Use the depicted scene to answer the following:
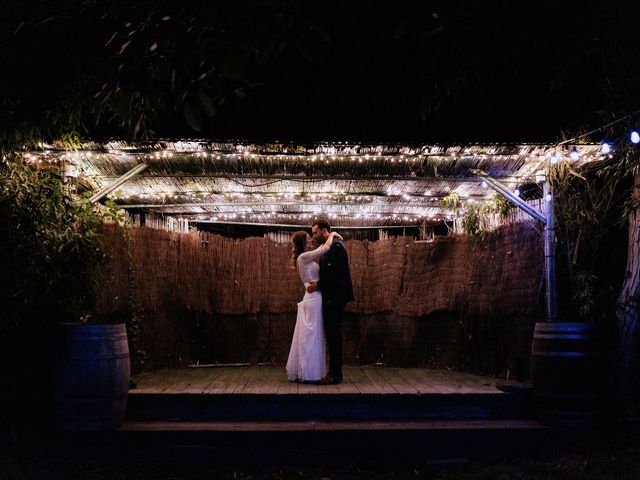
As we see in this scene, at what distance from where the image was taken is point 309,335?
7.57 m

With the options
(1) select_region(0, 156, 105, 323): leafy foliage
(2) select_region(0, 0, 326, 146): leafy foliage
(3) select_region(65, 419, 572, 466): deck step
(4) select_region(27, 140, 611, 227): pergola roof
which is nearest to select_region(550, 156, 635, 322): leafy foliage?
(4) select_region(27, 140, 611, 227): pergola roof

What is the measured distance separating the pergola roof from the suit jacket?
0.90m

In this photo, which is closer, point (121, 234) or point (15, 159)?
point (15, 159)

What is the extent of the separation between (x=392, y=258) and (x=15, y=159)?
5443 mm

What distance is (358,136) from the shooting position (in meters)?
6.26

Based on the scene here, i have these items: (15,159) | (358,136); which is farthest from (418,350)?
(15,159)

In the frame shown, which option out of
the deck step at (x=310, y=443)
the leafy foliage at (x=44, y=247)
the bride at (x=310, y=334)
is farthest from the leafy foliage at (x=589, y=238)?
the leafy foliage at (x=44, y=247)

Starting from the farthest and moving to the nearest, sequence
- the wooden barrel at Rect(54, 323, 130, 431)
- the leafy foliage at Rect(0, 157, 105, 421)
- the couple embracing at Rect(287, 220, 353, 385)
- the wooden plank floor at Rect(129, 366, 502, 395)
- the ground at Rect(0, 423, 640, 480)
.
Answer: the couple embracing at Rect(287, 220, 353, 385) → the wooden plank floor at Rect(129, 366, 502, 395) → the leafy foliage at Rect(0, 157, 105, 421) → the wooden barrel at Rect(54, 323, 130, 431) → the ground at Rect(0, 423, 640, 480)

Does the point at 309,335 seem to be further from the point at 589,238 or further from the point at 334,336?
the point at 589,238

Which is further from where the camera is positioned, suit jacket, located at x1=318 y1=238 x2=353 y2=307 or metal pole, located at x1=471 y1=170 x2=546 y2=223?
suit jacket, located at x1=318 y1=238 x2=353 y2=307

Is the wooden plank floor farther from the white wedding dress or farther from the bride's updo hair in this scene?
the bride's updo hair

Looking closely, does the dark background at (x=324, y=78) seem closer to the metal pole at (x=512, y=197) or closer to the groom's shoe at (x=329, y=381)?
the metal pole at (x=512, y=197)

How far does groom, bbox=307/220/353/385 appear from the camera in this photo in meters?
7.40

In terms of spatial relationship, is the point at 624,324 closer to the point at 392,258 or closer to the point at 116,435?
the point at 392,258
